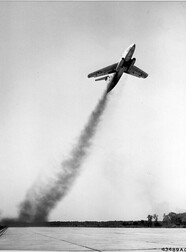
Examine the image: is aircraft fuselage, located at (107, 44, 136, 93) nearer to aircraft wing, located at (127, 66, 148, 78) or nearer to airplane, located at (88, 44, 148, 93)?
airplane, located at (88, 44, 148, 93)

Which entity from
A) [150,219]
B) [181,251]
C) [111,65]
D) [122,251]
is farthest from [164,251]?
[150,219]

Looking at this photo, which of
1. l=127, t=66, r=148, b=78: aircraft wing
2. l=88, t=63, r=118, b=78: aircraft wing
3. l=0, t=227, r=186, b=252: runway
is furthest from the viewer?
l=127, t=66, r=148, b=78: aircraft wing

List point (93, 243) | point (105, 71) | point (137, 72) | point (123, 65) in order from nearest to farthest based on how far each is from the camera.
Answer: point (93, 243), point (123, 65), point (105, 71), point (137, 72)

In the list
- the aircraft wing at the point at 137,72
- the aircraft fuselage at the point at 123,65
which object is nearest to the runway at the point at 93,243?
the aircraft fuselage at the point at 123,65

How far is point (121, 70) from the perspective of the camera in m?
48.2

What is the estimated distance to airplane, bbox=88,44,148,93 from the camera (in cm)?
4591

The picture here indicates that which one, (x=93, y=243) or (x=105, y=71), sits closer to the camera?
(x=93, y=243)

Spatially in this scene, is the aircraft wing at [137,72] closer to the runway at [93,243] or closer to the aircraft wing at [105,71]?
the aircraft wing at [105,71]

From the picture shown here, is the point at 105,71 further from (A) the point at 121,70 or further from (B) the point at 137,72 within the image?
(B) the point at 137,72

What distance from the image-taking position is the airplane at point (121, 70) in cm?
4591

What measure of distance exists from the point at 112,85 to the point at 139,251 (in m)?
35.3

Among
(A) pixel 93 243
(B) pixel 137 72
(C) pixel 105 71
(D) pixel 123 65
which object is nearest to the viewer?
(A) pixel 93 243

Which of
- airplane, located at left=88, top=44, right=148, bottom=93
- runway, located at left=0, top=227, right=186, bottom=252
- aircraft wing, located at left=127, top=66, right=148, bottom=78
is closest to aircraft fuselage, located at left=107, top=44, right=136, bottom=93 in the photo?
airplane, located at left=88, top=44, right=148, bottom=93

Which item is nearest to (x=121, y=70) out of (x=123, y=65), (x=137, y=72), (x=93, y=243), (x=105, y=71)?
(x=123, y=65)
